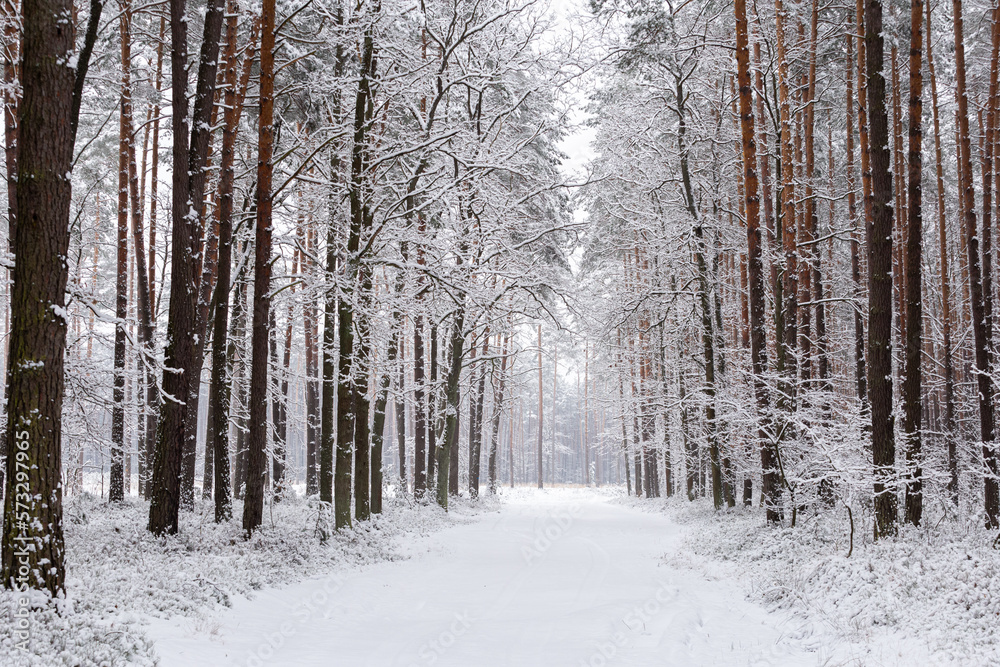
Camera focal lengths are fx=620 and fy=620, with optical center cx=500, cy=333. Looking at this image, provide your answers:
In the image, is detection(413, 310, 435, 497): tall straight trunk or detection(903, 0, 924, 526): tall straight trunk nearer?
detection(903, 0, 924, 526): tall straight trunk

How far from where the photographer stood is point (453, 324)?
1877 centimetres

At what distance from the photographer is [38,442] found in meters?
5.38

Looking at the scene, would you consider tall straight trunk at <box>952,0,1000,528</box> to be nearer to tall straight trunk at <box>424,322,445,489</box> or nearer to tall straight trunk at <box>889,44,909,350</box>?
tall straight trunk at <box>889,44,909,350</box>

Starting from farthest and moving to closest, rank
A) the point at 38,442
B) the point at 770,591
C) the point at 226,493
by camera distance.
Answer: the point at 226,493 → the point at 770,591 → the point at 38,442

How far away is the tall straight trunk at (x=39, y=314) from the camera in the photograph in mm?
5301

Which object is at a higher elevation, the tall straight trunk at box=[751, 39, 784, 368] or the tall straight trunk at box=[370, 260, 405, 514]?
the tall straight trunk at box=[751, 39, 784, 368]

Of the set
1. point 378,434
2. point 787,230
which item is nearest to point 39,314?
point 378,434

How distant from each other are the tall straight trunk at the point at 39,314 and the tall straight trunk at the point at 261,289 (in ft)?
16.3

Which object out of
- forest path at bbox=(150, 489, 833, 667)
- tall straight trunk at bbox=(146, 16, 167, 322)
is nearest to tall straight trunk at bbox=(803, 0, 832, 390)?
forest path at bbox=(150, 489, 833, 667)

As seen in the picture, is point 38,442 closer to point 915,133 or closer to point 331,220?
point 331,220

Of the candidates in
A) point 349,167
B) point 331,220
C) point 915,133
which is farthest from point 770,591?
point 349,167

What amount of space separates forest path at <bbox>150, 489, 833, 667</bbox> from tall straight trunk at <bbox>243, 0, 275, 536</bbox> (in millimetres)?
2602

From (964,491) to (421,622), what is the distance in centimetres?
1859

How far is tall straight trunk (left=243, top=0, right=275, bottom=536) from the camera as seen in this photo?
10.6 metres
